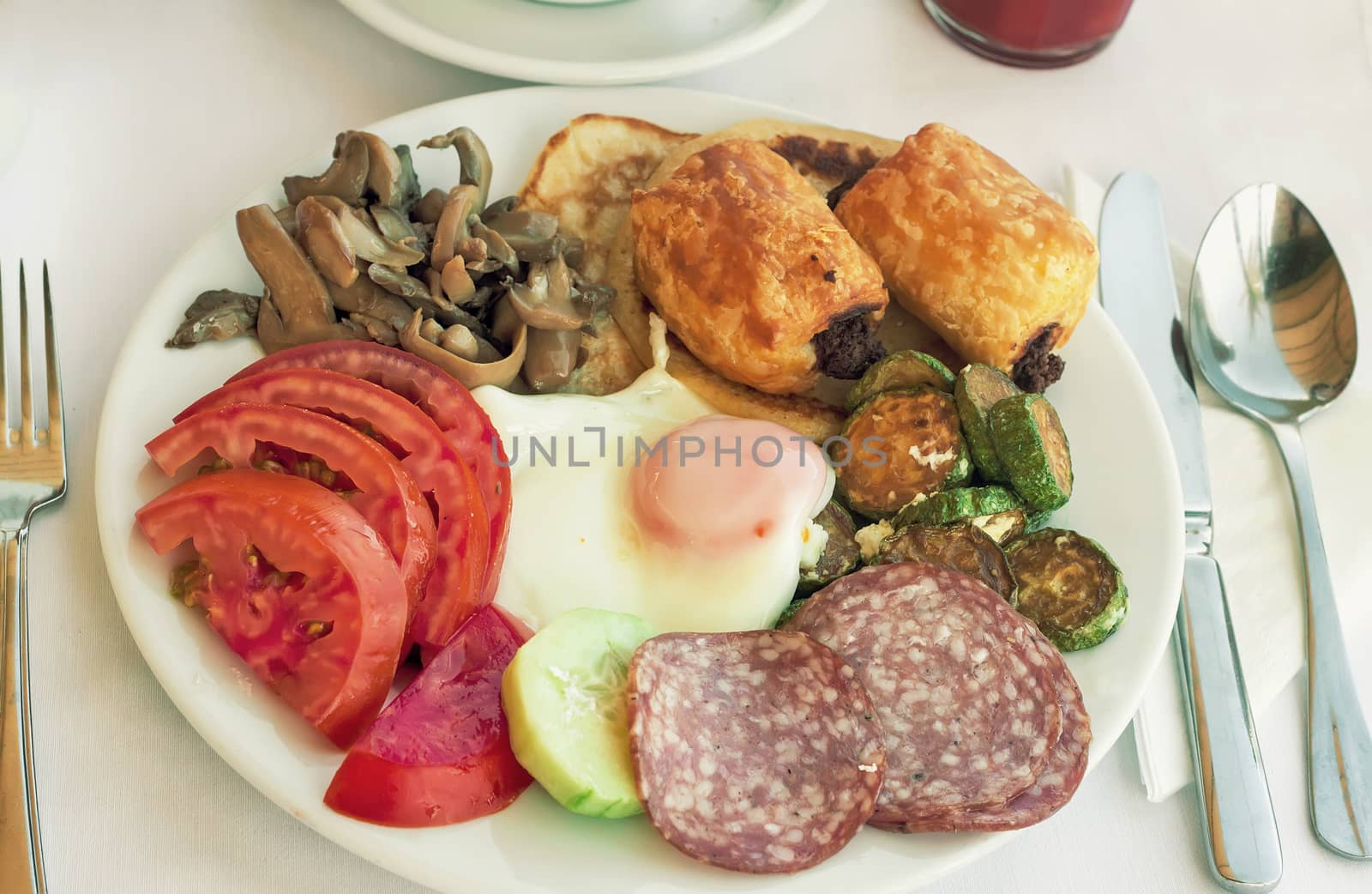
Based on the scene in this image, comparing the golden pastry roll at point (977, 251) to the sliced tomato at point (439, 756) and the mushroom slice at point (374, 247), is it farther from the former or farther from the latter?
the sliced tomato at point (439, 756)

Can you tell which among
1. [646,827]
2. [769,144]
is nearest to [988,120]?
[769,144]

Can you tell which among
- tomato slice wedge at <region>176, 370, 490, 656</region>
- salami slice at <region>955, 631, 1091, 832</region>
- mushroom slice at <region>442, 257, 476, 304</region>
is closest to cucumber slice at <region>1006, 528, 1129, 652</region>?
salami slice at <region>955, 631, 1091, 832</region>

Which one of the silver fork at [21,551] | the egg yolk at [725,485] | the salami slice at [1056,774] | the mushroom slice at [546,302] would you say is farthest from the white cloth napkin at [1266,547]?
the silver fork at [21,551]

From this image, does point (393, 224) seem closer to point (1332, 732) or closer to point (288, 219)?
point (288, 219)

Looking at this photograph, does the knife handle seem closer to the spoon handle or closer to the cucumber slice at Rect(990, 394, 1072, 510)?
the spoon handle

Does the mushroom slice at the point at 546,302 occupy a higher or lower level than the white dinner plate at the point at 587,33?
lower

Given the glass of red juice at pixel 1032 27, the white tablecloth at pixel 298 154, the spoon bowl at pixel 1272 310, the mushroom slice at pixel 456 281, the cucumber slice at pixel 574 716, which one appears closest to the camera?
the cucumber slice at pixel 574 716

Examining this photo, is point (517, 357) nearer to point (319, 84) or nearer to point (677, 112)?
point (677, 112)
